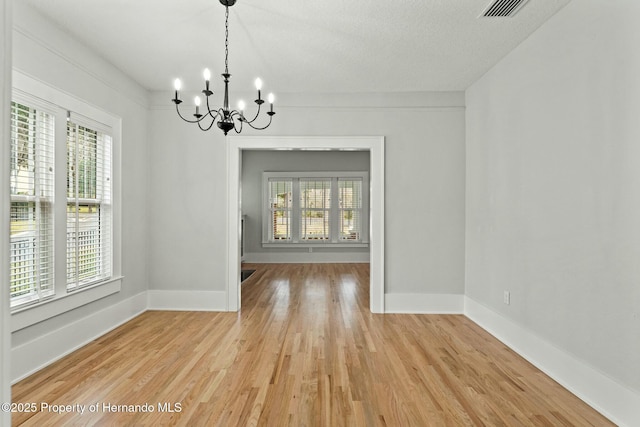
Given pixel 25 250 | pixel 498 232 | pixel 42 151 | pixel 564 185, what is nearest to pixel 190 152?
pixel 42 151

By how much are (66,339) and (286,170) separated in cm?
618

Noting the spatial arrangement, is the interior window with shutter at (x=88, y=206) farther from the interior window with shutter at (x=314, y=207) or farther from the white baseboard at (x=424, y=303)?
the interior window with shutter at (x=314, y=207)

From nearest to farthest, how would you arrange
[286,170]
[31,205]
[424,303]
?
[31,205]
[424,303]
[286,170]

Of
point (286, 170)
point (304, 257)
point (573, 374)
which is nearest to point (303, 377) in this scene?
point (573, 374)

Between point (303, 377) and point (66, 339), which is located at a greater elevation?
point (66, 339)

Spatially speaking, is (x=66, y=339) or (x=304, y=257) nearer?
(x=66, y=339)

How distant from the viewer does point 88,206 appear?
11.7 ft

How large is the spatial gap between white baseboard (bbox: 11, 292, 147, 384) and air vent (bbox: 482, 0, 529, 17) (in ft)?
13.8

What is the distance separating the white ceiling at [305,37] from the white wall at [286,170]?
452 centimetres

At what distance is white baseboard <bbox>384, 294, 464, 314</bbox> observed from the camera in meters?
4.57

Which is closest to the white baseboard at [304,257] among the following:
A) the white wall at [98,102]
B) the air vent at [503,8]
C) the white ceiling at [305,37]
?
the white wall at [98,102]

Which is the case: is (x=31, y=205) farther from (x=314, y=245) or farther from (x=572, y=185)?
(x=314, y=245)

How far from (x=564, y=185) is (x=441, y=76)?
6.45 feet

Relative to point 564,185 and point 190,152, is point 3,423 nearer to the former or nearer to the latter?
point 564,185
